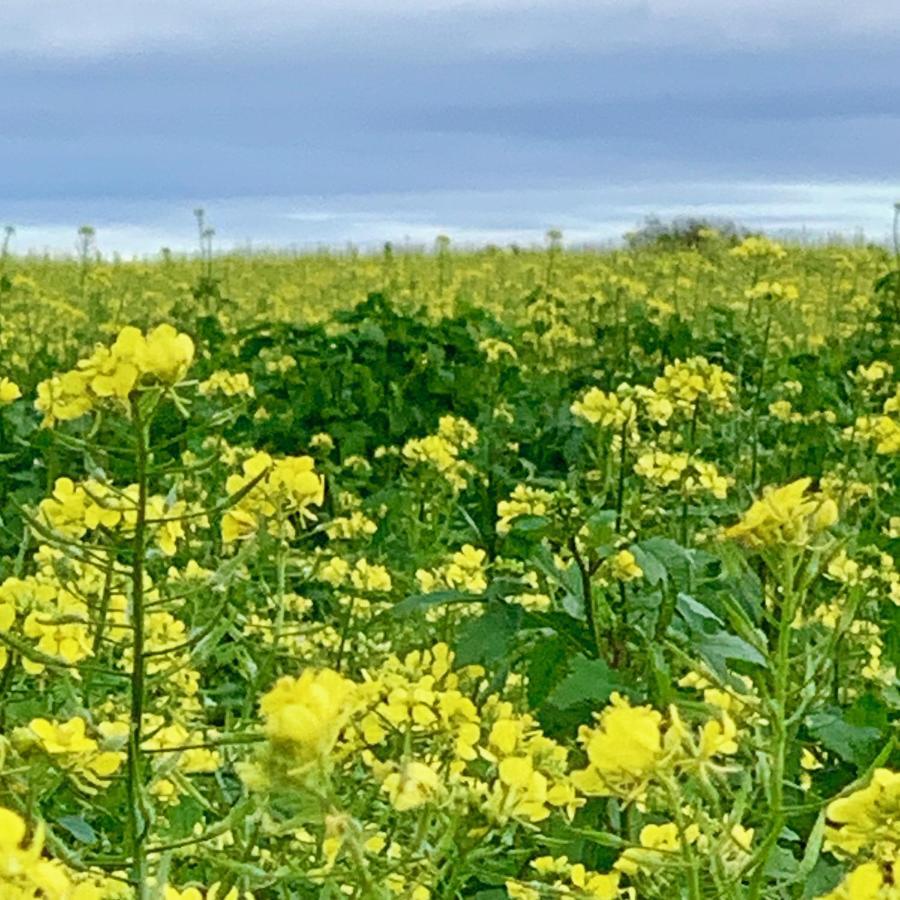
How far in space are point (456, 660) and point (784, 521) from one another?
1.28 m

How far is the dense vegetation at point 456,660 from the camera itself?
119 centimetres

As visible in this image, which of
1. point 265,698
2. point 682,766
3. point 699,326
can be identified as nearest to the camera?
point 265,698

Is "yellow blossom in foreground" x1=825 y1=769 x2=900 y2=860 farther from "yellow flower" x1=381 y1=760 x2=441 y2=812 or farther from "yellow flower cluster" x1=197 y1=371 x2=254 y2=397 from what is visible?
"yellow flower cluster" x1=197 y1=371 x2=254 y2=397

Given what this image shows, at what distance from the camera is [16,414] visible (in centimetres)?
614

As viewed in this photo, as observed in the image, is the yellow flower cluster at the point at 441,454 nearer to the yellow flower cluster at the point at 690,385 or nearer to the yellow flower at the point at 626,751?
the yellow flower cluster at the point at 690,385

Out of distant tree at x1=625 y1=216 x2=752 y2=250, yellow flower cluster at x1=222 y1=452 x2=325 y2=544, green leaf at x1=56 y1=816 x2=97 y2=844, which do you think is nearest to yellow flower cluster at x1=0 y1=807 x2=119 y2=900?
yellow flower cluster at x1=222 y1=452 x2=325 y2=544

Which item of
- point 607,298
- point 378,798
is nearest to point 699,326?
point 607,298

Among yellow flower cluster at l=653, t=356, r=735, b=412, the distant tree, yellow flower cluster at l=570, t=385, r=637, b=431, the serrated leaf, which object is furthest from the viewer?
the distant tree

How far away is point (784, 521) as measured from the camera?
1262mm

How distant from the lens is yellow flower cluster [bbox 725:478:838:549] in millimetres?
1262

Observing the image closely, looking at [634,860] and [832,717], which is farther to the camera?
[832,717]

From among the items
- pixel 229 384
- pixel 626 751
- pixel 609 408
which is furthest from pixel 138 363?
pixel 229 384

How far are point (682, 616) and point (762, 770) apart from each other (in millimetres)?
1080

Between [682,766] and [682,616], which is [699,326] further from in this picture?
[682,766]
